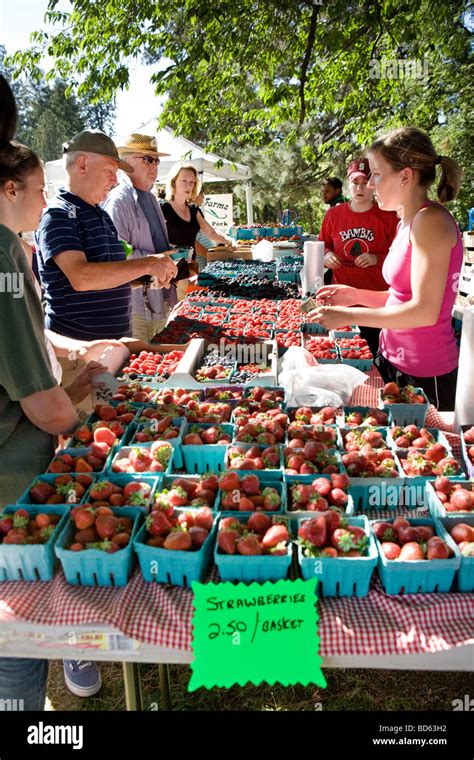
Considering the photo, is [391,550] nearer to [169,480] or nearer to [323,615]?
[323,615]

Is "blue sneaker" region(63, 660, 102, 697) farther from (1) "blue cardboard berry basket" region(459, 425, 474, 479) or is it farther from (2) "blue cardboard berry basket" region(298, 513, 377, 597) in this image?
(1) "blue cardboard berry basket" region(459, 425, 474, 479)

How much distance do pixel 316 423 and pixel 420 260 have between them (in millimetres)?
905

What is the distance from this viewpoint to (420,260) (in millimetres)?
2574

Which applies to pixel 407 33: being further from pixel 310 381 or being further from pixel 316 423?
pixel 316 423

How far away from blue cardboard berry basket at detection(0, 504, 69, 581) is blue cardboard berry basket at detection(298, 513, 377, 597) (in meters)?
0.74

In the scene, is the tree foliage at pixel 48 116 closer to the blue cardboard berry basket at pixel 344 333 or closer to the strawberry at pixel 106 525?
the blue cardboard berry basket at pixel 344 333

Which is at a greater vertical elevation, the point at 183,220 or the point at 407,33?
the point at 407,33

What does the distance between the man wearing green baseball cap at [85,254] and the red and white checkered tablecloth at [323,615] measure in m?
1.97

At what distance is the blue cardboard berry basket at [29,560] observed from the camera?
5.34ft

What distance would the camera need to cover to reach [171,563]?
159cm

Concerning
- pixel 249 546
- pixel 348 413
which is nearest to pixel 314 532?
pixel 249 546

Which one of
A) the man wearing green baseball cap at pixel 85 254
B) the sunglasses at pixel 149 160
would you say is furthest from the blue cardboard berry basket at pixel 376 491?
the sunglasses at pixel 149 160
